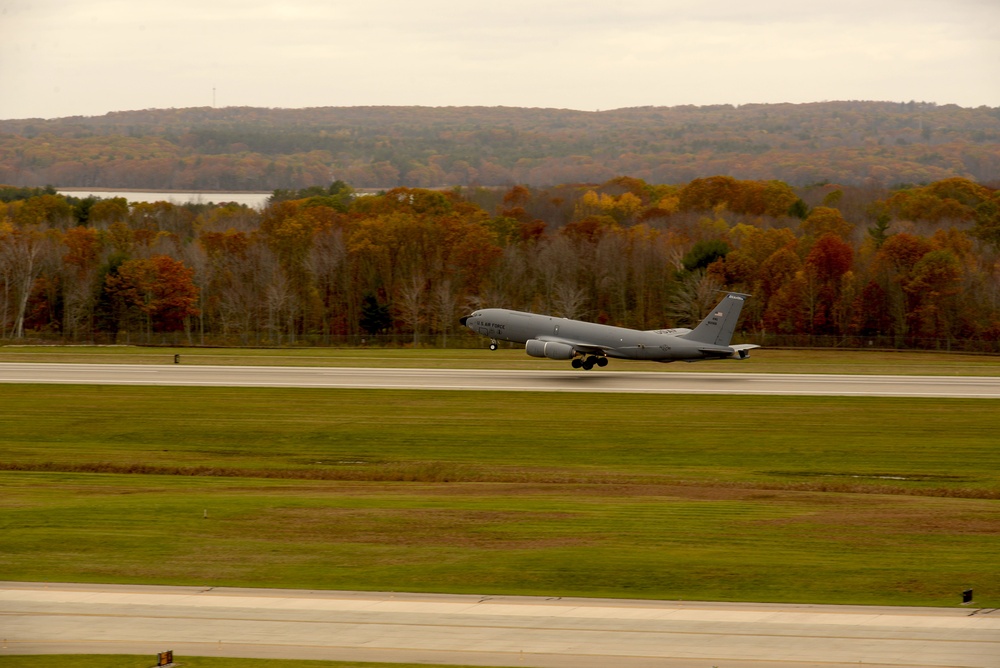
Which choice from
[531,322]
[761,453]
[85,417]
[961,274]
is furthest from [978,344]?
[85,417]

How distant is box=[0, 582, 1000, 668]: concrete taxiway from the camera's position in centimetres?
2288

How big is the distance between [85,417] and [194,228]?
120m

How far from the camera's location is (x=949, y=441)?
52.1 metres

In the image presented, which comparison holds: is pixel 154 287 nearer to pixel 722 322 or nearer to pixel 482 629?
pixel 722 322

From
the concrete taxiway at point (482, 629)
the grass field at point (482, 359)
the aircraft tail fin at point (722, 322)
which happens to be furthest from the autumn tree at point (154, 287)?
the concrete taxiway at point (482, 629)

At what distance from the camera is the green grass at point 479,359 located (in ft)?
258

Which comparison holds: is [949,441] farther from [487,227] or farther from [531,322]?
[487,227]

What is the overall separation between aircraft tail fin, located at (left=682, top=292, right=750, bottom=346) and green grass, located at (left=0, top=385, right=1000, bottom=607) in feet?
21.3

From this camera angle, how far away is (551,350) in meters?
73.1

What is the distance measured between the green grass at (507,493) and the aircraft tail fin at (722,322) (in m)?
6.48

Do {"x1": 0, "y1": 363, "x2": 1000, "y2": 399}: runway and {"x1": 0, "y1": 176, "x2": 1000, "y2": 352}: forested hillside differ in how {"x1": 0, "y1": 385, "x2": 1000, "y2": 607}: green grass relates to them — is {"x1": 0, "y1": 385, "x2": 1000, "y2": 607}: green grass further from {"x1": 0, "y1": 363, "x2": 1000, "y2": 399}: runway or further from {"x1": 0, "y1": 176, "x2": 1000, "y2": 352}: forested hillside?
{"x1": 0, "y1": 176, "x2": 1000, "y2": 352}: forested hillside

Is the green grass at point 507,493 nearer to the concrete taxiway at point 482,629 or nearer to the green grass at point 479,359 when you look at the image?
the concrete taxiway at point 482,629

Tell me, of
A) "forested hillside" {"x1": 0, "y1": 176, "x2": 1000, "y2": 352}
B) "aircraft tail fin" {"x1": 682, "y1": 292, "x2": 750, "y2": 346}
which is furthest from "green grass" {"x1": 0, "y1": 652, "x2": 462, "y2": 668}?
"forested hillside" {"x1": 0, "y1": 176, "x2": 1000, "y2": 352}

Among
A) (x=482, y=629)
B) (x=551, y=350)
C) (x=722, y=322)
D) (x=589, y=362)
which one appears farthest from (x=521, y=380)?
(x=482, y=629)
